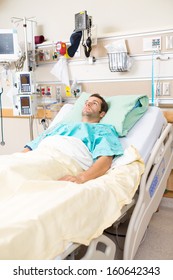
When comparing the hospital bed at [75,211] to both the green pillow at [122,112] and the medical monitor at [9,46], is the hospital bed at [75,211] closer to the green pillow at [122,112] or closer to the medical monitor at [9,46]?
the green pillow at [122,112]

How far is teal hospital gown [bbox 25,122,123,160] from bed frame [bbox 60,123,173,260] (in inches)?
10.1

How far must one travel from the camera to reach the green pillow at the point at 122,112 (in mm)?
2170

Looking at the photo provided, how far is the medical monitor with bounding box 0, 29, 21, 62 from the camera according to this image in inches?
118

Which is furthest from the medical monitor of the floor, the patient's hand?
the floor

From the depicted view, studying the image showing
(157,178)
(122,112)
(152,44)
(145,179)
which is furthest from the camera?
(152,44)

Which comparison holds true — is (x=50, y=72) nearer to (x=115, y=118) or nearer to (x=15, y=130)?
(x=15, y=130)

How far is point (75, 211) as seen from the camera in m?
1.19

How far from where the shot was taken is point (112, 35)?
107 inches

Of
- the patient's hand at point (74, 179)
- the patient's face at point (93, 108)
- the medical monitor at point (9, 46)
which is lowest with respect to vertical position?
the patient's hand at point (74, 179)

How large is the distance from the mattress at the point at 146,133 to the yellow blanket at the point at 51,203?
0.27m

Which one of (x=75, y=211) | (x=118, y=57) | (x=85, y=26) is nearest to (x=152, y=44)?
(x=118, y=57)

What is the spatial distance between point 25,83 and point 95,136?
4.49 ft

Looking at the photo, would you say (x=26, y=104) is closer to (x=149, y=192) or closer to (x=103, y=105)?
(x=103, y=105)

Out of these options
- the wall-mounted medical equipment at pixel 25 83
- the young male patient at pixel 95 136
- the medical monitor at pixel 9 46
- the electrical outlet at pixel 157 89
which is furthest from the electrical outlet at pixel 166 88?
the medical monitor at pixel 9 46
